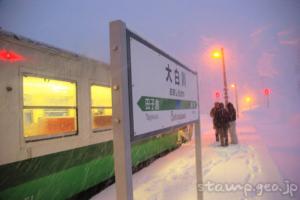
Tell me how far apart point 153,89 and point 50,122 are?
2.53 meters

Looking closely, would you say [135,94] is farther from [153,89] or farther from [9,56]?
[9,56]

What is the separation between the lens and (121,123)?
1.67m

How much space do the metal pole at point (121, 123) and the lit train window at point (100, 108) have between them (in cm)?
341

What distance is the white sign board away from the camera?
1848 mm

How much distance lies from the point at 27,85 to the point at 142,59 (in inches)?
90.9

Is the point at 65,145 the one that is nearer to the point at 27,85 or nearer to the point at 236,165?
the point at 27,85

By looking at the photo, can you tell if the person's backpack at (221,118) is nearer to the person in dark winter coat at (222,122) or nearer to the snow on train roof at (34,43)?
the person in dark winter coat at (222,122)

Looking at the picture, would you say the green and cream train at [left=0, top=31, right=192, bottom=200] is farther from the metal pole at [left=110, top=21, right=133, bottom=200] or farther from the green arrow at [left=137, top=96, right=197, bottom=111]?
the metal pole at [left=110, top=21, right=133, bottom=200]

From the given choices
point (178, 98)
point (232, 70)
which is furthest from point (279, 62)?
point (178, 98)

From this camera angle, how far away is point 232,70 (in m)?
95.8

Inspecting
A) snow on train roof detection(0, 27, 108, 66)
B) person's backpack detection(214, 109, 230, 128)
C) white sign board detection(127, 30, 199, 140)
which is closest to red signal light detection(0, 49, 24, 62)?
snow on train roof detection(0, 27, 108, 66)

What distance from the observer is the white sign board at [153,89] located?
6.06 ft

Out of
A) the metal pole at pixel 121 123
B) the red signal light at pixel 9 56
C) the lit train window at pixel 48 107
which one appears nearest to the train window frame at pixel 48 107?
the lit train window at pixel 48 107

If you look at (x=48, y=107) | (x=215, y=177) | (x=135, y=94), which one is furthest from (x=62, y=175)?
(x=215, y=177)
